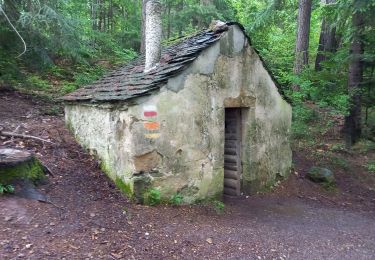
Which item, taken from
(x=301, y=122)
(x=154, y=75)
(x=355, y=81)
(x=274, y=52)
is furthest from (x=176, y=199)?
(x=274, y=52)

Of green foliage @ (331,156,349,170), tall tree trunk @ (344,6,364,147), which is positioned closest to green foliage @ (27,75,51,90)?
green foliage @ (331,156,349,170)

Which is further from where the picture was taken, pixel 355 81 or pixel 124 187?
pixel 355 81

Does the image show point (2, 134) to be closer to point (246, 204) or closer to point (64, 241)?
point (64, 241)

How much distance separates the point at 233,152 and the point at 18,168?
4.49m

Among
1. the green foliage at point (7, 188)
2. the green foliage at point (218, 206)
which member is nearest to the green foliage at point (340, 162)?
the green foliage at point (218, 206)

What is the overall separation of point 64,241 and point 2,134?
3.71 meters

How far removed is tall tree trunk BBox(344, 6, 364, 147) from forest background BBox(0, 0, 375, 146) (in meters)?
0.03

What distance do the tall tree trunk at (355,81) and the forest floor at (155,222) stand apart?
3212mm

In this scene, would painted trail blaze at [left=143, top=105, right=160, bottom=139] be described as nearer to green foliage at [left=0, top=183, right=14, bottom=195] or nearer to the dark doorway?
green foliage at [left=0, top=183, right=14, bottom=195]

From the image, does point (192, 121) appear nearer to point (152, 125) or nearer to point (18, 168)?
point (152, 125)

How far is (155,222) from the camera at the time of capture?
18.0 feet

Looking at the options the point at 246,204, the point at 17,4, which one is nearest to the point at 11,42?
the point at 17,4

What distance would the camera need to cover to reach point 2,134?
708 cm

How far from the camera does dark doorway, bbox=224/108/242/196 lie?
7789 mm
